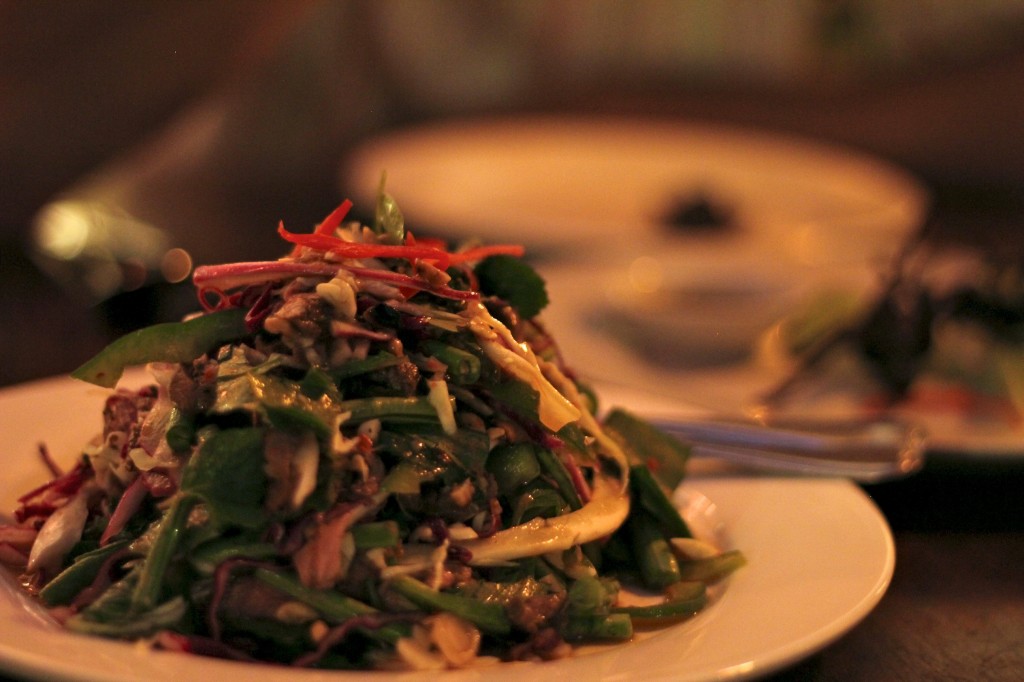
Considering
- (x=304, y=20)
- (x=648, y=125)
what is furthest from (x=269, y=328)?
(x=304, y=20)

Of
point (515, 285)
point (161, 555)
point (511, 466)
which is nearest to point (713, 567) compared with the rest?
point (511, 466)

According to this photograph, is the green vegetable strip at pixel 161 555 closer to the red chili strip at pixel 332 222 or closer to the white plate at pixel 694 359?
the red chili strip at pixel 332 222

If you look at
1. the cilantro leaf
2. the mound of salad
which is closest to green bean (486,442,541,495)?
the mound of salad

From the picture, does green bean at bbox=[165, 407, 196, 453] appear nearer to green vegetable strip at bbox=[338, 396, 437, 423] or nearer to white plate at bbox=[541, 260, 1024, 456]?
green vegetable strip at bbox=[338, 396, 437, 423]

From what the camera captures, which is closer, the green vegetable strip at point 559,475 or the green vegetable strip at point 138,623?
the green vegetable strip at point 138,623

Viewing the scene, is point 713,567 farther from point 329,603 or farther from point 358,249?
point 358,249

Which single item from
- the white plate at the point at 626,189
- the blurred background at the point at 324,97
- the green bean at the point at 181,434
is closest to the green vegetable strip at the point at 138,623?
the green bean at the point at 181,434
